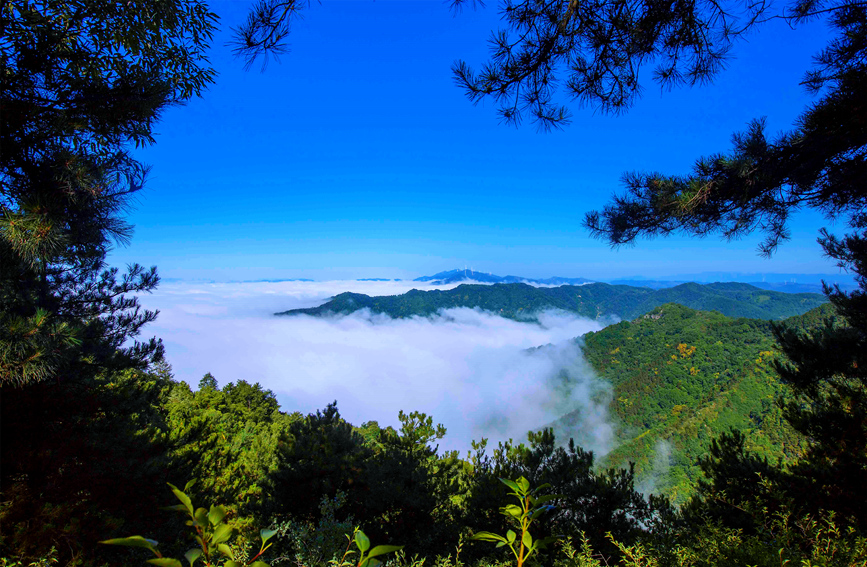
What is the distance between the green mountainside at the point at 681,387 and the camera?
4003 cm

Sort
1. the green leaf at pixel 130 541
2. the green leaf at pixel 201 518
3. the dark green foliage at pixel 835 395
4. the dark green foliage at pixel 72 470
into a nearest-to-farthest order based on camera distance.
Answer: the green leaf at pixel 130 541
the green leaf at pixel 201 518
the dark green foliage at pixel 72 470
the dark green foliage at pixel 835 395

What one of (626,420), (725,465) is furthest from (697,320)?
(725,465)

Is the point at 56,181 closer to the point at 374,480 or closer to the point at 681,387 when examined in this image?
the point at 374,480

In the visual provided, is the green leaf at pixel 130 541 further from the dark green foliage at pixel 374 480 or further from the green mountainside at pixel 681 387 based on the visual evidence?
the green mountainside at pixel 681 387

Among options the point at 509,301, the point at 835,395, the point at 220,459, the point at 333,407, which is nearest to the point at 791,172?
the point at 835,395

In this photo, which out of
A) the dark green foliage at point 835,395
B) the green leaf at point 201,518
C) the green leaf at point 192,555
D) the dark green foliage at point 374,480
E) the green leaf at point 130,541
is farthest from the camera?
the dark green foliage at point 374,480

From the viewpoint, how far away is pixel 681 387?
61.0 meters

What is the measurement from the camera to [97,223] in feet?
8.94

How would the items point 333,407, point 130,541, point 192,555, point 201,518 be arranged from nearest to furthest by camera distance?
point 130,541 < point 192,555 < point 201,518 < point 333,407

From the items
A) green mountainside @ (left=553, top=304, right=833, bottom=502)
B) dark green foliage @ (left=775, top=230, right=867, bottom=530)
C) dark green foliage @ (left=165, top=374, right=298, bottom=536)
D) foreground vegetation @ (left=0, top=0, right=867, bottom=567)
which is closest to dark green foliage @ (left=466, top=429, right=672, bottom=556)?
foreground vegetation @ (left=0, top=0, right=867, bottom=567)

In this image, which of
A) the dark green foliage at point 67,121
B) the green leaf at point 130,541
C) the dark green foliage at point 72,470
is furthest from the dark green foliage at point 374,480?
the green leaf at point 130,541

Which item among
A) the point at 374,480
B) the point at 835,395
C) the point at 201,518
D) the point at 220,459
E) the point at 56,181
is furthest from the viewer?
the point at 220,459

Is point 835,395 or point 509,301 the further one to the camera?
point 509,301

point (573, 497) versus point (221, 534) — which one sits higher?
point (221, 534)
